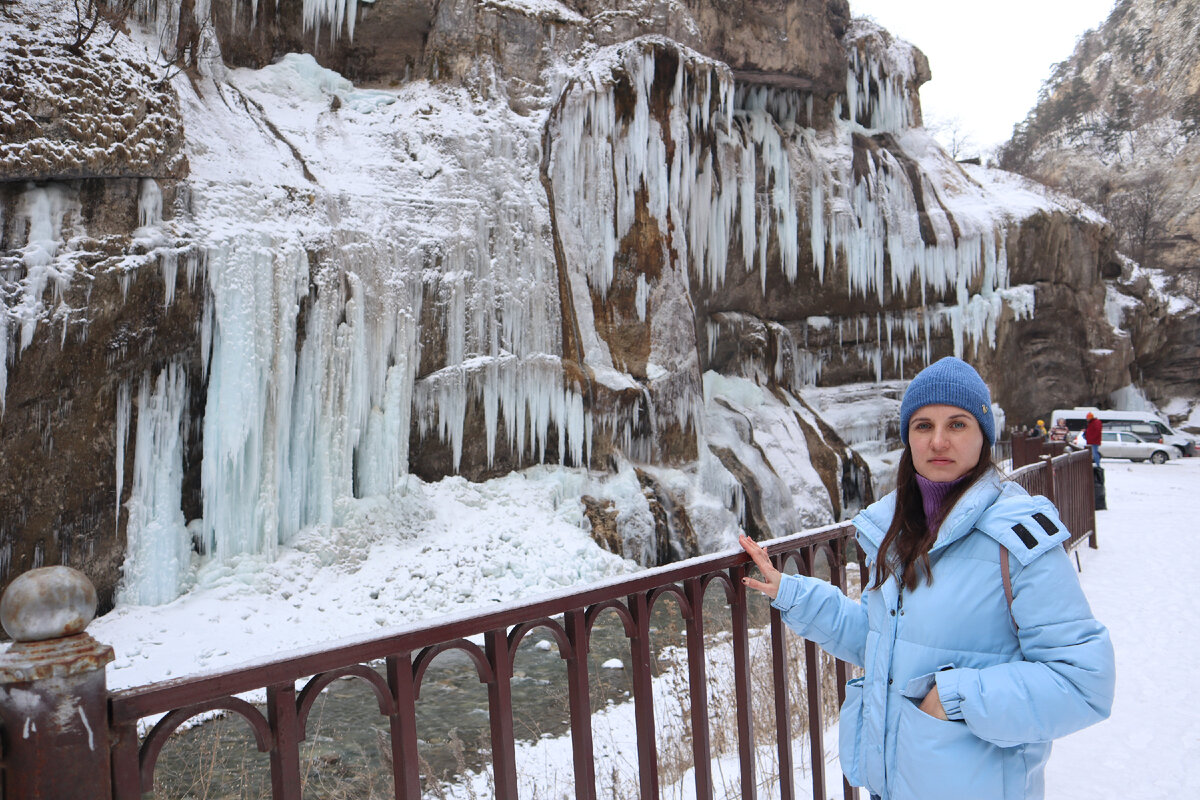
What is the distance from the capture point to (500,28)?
1548 cm

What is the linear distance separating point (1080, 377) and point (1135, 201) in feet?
51.2

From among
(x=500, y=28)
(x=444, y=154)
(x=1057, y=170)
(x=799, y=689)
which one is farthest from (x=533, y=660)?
(x=1057, y=170)

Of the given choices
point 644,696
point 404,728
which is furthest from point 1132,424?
point 404,728

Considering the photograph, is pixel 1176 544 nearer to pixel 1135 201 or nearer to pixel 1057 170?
pixel 1135 201

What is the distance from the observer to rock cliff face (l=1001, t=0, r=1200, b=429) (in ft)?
107

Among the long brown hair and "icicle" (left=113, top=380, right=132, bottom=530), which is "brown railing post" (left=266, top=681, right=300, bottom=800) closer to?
the long brown hair

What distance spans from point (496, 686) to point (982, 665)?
1.19 m

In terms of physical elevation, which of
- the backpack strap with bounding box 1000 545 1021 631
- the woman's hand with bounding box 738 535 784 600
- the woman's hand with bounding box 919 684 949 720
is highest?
the backpack strap with bounding box 1000 545 1021 631

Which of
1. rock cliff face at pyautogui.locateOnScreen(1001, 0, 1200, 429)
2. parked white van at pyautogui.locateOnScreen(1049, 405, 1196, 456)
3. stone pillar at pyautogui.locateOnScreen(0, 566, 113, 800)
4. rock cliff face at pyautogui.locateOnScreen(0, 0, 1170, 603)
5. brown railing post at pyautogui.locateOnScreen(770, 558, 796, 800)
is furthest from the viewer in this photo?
rock cliff face at pyautogui.locateOnScreen(1001, 0, 1200, 429)

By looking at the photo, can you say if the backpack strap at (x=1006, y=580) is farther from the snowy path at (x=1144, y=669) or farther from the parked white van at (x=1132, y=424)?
the parked white van at (x=1132, y=424)

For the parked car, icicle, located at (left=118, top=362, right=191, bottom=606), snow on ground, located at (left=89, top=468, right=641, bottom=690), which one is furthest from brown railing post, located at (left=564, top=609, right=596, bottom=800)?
the parked car

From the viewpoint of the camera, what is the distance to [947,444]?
2105mm

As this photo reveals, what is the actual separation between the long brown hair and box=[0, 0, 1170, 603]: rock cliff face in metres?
9.80

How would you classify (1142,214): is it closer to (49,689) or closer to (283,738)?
(283,738)
